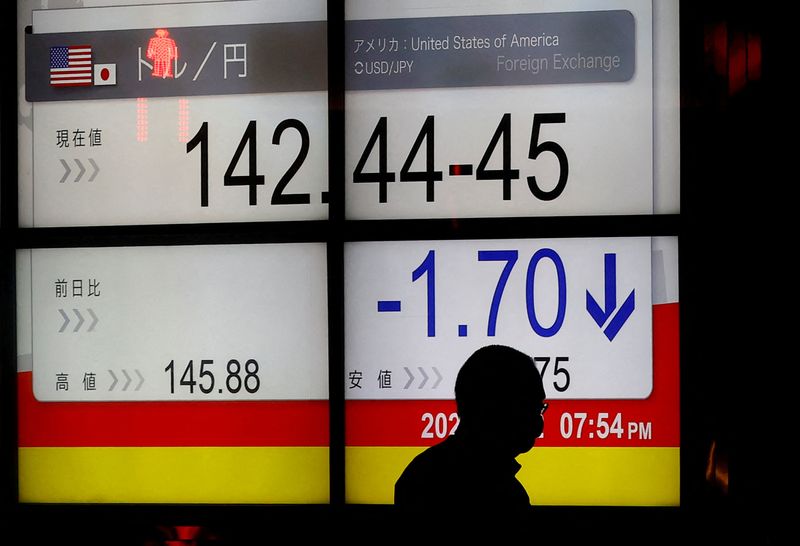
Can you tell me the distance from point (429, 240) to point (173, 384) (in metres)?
1.38

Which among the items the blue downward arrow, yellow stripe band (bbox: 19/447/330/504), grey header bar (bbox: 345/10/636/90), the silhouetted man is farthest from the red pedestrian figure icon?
the silhouetted man

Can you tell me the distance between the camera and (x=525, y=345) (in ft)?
11.5

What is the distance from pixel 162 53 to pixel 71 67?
45 cm

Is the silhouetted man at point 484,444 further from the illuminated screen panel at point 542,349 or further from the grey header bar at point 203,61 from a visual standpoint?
the grey header bar at point 203,61

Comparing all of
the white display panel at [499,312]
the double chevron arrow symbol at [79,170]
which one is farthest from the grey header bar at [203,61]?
the white display panel at [499,312]

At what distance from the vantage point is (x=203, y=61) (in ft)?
12.1

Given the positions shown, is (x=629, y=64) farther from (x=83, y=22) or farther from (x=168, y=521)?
(x=168, y=521)

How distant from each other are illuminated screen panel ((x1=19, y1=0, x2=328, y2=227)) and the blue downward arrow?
1.33m

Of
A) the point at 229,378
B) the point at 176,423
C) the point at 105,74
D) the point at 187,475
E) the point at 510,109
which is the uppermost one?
the point at 105,74

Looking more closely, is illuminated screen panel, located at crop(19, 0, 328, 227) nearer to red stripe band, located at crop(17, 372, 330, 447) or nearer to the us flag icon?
the us flag icon

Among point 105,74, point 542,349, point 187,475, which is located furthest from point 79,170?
point 542,349
